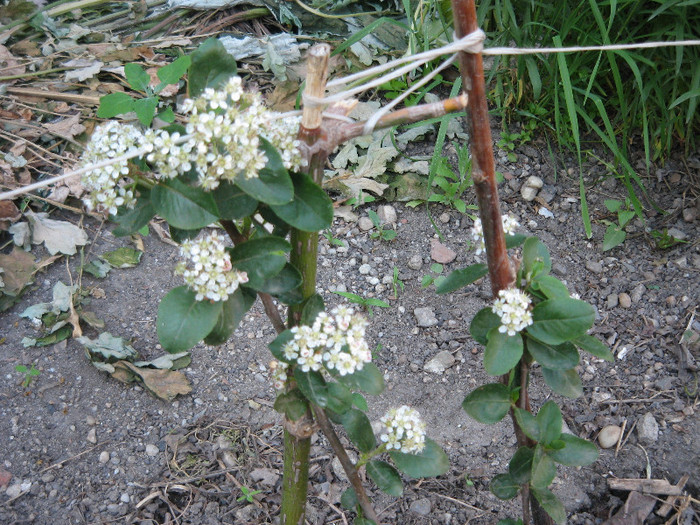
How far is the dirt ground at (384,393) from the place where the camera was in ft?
5.46

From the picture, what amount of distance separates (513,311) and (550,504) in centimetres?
41

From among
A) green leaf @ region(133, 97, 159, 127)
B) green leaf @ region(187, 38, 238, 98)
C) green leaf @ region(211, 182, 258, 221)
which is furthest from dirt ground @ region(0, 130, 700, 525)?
green leaf @ region(187, 38, 238, 98)

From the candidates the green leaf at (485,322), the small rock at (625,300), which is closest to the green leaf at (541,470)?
the green leaf at (485,322)

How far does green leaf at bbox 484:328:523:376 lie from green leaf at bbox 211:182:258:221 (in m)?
0.47

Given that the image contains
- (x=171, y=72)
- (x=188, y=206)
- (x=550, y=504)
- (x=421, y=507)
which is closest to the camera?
(x=188, y=206)

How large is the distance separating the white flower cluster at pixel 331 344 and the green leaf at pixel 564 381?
41 centimetres

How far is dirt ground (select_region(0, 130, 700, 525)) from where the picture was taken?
167cm

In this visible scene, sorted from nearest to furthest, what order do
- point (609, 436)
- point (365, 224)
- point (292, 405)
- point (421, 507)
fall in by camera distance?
point (292, 405), point (421, 507), point (609, 436), point (365, 224)

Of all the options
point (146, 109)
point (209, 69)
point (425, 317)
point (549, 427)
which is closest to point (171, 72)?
point (146, 109)

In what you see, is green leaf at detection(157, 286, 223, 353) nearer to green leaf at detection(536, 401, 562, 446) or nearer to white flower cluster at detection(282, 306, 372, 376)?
white flower cluster at detection(282, 306, 372, 376)

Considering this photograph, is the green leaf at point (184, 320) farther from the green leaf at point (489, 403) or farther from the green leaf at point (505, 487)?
the green leaf at point (505, 487)

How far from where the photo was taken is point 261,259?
3.28 feet

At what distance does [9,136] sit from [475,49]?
78.2 inches

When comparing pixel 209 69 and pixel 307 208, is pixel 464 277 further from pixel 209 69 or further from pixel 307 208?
pixel 209 69
